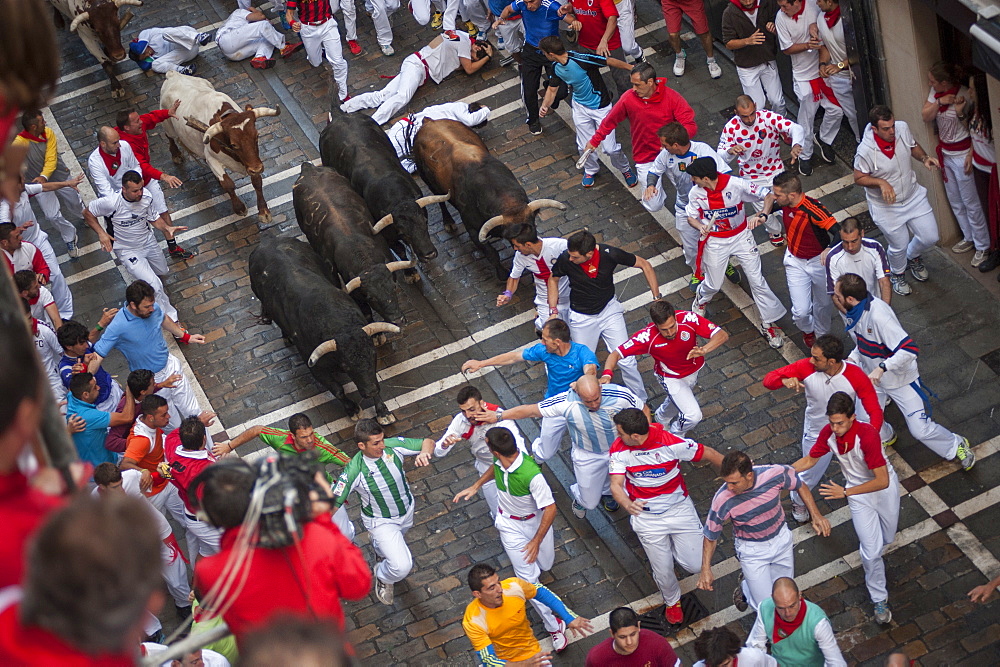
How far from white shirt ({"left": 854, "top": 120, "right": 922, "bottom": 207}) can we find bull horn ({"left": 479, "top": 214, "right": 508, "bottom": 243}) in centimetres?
407

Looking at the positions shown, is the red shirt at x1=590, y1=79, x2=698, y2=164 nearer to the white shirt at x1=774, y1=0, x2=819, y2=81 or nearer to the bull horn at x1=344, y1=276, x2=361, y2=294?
the white shirt at x1=774, y1=0, x2=819, y2=81

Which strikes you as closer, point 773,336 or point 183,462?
point 183,462

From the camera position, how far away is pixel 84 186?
17.8 m

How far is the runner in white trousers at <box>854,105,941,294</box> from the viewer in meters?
12.1

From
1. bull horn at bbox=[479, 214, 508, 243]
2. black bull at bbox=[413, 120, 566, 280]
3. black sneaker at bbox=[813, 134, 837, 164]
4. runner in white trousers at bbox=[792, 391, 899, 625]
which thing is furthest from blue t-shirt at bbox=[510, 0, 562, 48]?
runner in white trousers at bbox=[792, 391, 899, 625]

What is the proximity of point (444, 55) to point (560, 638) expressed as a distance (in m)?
10.2

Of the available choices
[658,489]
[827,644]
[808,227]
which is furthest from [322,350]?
[827,644]

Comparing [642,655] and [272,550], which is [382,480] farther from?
[272,550]

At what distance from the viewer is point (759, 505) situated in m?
9.31

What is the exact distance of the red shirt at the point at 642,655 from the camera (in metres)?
8.73

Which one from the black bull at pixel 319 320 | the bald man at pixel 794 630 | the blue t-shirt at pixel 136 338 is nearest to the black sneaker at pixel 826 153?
the black bull at pixel 319 320

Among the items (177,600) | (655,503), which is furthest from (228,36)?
(655,503)

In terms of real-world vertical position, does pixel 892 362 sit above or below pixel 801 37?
below

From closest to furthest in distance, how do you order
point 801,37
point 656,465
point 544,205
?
1. point 656,465
2. point 544,205
3. point 801,37
